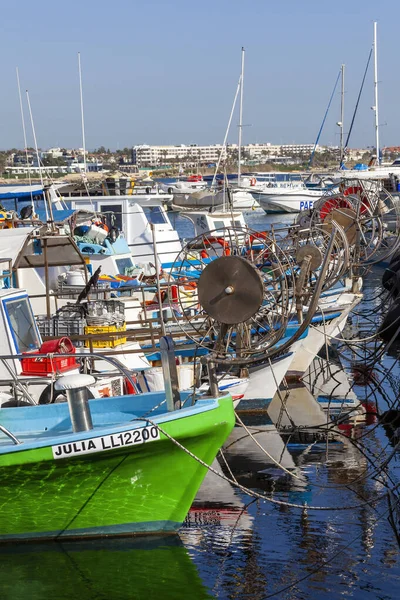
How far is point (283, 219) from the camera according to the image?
218 feet

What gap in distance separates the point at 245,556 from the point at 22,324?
4812 millimetres

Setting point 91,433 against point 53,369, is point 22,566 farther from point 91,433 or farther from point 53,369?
point 53,369

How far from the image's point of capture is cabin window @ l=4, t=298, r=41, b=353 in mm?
12211

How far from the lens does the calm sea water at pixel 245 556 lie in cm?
870

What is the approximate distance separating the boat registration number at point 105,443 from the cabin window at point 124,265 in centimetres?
1406

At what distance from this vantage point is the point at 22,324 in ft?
40.9

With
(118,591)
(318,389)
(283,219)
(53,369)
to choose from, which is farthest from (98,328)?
(283,219)

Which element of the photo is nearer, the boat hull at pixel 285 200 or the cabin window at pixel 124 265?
the cabin window at pixel 124 265

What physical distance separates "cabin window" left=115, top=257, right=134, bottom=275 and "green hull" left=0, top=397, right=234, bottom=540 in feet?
44.8

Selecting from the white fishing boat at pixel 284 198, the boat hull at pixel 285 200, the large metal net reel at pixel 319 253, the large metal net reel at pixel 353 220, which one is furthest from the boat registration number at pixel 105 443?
the boat hull at pixel 285 200

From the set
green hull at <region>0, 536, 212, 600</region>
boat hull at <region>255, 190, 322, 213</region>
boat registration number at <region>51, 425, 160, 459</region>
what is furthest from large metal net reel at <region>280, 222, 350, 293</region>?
boat hull at <region>255, 190, 322, 213</region>

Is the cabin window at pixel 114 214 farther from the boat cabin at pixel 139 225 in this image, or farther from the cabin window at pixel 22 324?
the cabin window at pixel 22 324

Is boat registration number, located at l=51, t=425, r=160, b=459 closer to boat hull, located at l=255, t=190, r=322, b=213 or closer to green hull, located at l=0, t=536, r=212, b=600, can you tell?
green hull, located at l=0, t=536, r=212, b=600

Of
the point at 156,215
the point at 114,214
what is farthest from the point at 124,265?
the point at 156,215
